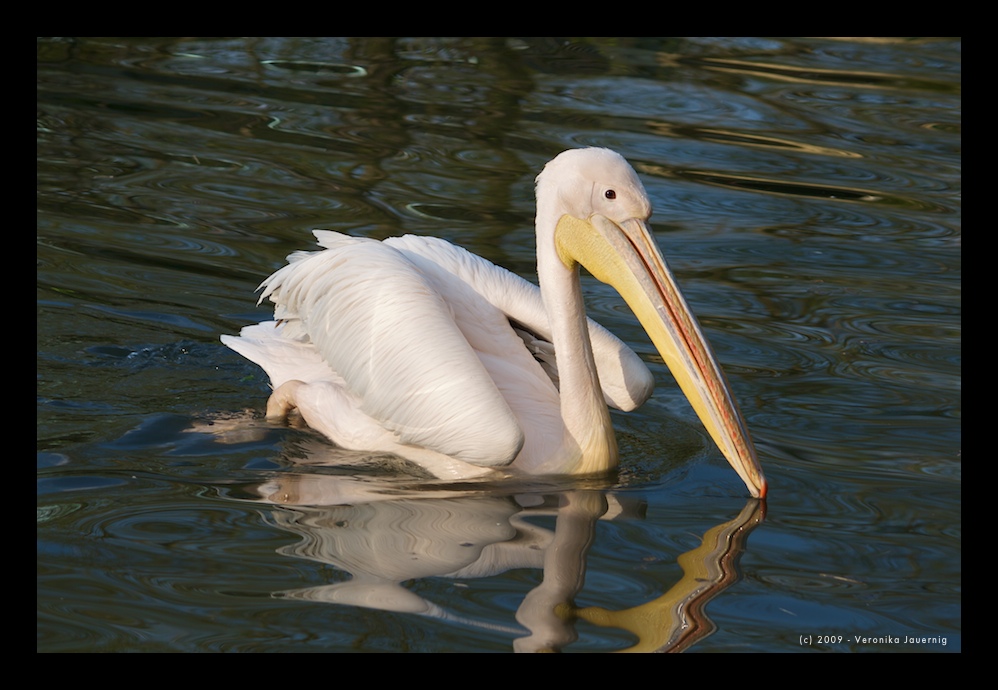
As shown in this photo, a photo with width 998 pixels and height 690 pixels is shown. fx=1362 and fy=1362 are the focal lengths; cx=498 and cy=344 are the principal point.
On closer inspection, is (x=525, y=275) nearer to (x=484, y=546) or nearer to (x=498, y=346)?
(x=498, y=346)

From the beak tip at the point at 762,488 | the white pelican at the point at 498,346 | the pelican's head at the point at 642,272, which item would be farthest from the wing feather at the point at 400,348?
the beak tip at the point at 762,488

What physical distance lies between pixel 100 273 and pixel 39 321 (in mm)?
575

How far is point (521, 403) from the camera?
15.7ft

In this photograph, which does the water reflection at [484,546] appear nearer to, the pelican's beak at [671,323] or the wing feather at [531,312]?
the pelican's beak at [671,323]

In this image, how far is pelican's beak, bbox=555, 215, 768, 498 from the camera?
14.3 ft

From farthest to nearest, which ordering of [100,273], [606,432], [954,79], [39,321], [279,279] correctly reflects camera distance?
[954,79] < [100,273] < [39,321] < [279,279] < [606,432]

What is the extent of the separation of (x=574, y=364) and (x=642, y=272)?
1.43 ft

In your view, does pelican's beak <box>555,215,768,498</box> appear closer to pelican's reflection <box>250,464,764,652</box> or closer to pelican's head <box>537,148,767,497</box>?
pelican's head <box>537,148,767,497</box>

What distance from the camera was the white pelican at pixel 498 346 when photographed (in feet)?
14.4

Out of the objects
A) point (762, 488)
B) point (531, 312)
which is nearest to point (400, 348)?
point (531, 312)

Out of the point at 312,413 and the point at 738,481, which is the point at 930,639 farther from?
the point at 312,413

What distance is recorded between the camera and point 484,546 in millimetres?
4031

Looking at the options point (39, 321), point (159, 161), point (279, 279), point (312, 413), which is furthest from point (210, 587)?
point (159, 161)

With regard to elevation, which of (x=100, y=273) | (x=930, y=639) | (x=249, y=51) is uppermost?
(x=249, y=51)
